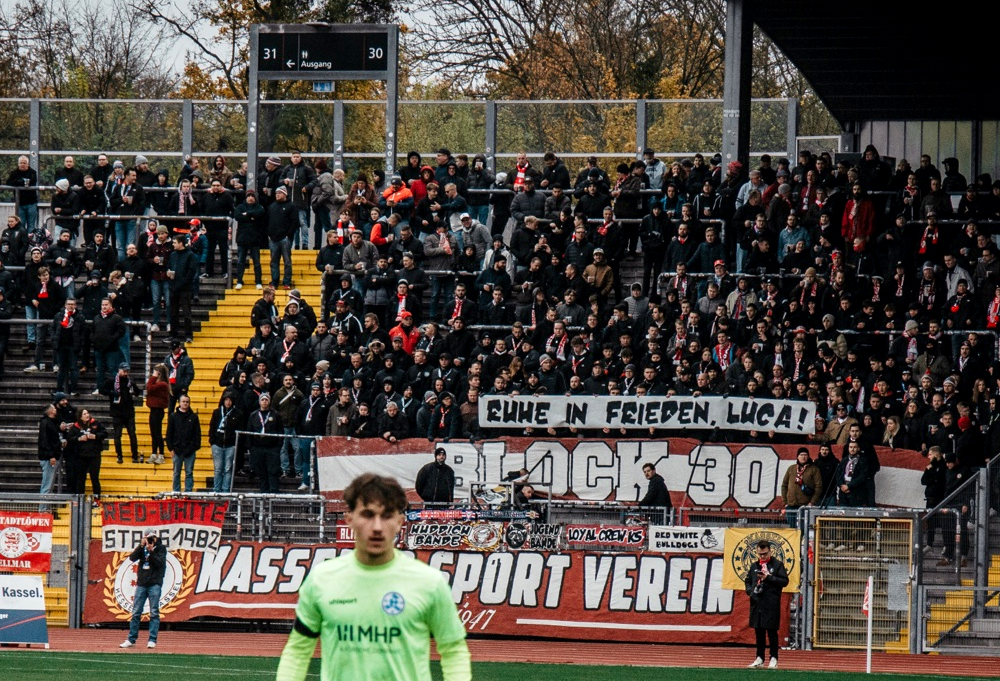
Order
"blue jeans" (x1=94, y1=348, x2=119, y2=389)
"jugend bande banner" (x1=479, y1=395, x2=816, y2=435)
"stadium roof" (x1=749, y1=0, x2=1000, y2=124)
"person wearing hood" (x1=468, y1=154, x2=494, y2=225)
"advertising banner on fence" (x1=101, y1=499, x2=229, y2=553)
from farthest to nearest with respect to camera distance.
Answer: "person wearing hood" (x1=468, y1=154, x2=494, y2=225) < "stadium roof" (x1=749, y1=0, x2=1000, y2=124) < "blue jeans" (x1=94, y1=348, x2=119, y2=389) < "jugend bande banner" (x1=479, y1=395, x2=816, y2=435) < "advertising banner on fence" (x1=101, y1=499, x2=229, y2=553)

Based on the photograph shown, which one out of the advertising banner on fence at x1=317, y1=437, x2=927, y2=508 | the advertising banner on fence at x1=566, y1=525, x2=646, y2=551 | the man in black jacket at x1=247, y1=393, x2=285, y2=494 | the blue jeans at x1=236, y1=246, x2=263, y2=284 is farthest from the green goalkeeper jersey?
the blue jeans at x1=236, y1=246, x2=263, y2=284

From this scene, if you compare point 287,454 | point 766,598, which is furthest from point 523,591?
point 287,454

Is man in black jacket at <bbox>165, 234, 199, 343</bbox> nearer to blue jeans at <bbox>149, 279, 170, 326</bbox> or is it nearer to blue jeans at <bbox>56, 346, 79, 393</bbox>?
blue jeans at <bbox>149, 279, 170, 326</bbox>

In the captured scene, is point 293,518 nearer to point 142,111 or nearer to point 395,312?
point 395,312

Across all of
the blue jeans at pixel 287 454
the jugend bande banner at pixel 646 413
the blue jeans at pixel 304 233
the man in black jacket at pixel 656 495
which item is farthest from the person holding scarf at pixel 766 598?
the blue jeans at pixel 304 233

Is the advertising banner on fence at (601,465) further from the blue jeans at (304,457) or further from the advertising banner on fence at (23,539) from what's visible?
the advertising banner on fence at (23,539)

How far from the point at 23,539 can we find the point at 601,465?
8615 millimetres

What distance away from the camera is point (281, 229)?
31359 mm

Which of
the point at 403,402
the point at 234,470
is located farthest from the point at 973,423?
the point at 234,470

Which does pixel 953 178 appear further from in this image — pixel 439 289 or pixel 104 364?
pixel 104 364

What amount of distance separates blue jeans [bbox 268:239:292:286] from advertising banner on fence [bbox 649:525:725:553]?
11.7m

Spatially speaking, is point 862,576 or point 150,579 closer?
point 150,579

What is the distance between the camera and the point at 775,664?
68.8ft

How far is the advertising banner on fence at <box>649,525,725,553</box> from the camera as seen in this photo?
22.7m
